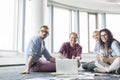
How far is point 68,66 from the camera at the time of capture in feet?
10.2

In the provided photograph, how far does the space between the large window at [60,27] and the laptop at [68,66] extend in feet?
12.7

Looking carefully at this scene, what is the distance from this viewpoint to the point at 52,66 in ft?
12.7

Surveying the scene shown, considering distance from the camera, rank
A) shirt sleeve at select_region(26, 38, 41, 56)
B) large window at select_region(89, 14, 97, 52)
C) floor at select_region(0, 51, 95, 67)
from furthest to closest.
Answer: large window at select_region(89, 14, 97, 52) → floor at select_region(0, 51, 95, 67) → shirt sleeve at select_region(26, 38, 41, 56)

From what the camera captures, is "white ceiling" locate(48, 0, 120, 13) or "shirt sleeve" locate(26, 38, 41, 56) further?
"white ceiling" locate(48, 0, 120, 13)

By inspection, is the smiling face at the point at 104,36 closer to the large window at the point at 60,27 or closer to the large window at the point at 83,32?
the large window at the point at 60,27

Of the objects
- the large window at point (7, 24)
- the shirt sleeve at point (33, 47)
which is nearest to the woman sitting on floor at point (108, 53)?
the shirt sleeve at point (33, 47)

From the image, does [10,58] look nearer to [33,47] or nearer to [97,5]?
[33,47]

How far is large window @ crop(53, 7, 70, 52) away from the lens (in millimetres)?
7044

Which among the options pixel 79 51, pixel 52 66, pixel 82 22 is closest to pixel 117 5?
pixel 82 22

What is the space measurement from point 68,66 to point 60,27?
13.8 ft

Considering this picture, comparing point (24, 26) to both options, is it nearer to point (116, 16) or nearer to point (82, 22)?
point (82, 22)

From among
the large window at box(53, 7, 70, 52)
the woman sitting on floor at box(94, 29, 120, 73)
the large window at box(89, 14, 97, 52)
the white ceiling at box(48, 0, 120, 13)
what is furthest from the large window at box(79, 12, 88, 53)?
the woman sitting on floor at box(94, 29, 120, 73)

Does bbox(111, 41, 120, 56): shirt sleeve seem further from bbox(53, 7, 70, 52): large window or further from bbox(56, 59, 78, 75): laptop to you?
bbox(53, 7, 70, 52): large window

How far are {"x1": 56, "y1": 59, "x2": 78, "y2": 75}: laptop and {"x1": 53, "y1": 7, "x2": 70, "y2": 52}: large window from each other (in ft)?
12.7
